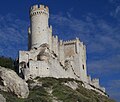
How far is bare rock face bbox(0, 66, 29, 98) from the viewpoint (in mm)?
70250

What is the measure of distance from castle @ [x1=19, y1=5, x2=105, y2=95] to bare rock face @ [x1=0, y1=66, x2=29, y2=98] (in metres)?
7.91

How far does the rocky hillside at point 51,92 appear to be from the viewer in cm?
6884

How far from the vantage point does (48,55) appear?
84875 millimetres

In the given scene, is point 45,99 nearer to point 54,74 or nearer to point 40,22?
point 54,74

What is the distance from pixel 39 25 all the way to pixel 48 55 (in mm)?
9068

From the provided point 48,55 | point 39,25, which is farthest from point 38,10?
point 48,55

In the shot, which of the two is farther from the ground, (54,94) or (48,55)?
(48,55)

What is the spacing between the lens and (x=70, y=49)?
96.8 m

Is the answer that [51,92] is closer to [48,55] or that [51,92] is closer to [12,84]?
[12,84]

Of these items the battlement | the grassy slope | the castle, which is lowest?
the grassy slope

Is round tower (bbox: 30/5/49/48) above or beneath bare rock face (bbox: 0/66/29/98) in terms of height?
above

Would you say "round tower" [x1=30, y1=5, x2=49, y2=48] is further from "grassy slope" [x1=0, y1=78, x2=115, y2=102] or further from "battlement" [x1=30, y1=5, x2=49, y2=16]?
"grassy slope" [x1=0, y1=78, x2=115, y2=102]

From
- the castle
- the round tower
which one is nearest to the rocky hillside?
the castle

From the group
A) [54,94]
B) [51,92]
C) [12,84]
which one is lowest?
[54,94]
